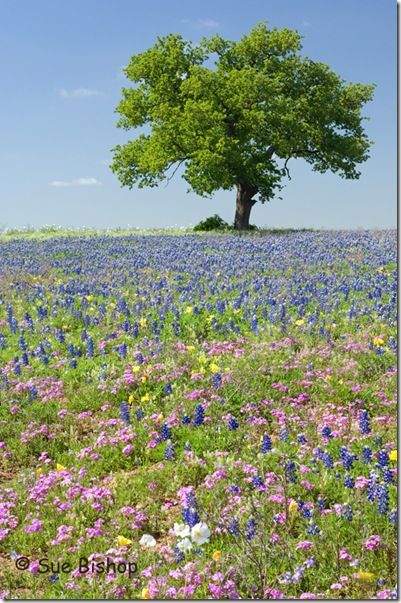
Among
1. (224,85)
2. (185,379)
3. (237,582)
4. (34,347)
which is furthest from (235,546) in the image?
(224,85)

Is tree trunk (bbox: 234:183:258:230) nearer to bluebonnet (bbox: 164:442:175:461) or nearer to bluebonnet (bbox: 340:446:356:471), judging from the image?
bluebonnet (bbox: 164:442:175:461)

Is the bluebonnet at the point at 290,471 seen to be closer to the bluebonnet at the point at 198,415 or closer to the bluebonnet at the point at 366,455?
the bluebonnet at the point at 366,455

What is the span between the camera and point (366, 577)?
12.8ft

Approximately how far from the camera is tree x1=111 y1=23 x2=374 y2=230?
107 ft

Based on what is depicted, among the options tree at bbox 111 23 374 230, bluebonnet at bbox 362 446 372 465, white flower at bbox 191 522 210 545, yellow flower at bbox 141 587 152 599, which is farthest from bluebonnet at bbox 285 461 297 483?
tree at bbox 111 23 374 230

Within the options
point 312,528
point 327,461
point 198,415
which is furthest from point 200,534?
point 198,415

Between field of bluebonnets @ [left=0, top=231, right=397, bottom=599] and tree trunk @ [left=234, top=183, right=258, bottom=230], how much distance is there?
2515 centimetres

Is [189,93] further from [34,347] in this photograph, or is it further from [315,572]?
[315,572]

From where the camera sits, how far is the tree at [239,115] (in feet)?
107

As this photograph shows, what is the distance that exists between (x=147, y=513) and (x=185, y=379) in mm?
2374

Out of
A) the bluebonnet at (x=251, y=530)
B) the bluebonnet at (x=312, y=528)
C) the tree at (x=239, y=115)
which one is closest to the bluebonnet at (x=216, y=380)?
the bluebonnet at (x=251, y=530)

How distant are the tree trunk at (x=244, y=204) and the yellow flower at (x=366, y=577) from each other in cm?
3332

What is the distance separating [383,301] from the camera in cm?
982

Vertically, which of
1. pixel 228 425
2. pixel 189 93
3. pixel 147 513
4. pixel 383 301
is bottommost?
pixel 147 513
